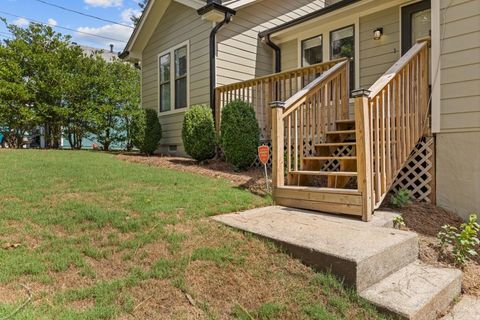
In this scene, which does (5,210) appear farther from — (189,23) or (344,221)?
(189,23)

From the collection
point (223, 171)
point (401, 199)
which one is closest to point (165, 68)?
point (223, 171)

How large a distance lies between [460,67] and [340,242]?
10.6ft

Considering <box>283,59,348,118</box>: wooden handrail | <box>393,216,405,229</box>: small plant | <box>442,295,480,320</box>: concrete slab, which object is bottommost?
<box>442,295,480,320</box>: concrete slab

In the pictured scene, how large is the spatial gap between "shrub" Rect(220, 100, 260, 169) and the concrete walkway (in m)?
2.87

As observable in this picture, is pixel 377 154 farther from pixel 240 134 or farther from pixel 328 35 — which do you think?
pixel 328 35

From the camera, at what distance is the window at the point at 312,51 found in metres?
8.30

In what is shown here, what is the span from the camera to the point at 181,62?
9.76m

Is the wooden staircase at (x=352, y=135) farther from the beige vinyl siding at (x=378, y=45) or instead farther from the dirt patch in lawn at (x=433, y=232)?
the beige vinyl siding at (x=378, y=45)

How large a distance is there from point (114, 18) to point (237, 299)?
82.0 ft

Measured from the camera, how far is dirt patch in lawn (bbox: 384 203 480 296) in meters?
3.22

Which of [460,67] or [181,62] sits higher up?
[181,62]

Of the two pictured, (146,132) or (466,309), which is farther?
(146,132)

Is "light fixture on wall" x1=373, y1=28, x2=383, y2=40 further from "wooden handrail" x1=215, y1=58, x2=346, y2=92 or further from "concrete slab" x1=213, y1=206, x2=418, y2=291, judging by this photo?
"concrete slab" x1=213, y1=206, x2=418, y2=291

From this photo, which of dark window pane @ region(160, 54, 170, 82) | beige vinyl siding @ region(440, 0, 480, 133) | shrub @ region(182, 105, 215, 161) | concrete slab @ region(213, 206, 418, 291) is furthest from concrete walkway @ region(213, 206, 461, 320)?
dark window pane @ region(160, 54, 170, 82)
